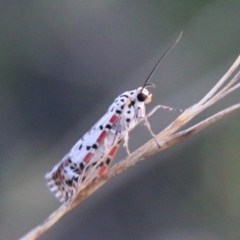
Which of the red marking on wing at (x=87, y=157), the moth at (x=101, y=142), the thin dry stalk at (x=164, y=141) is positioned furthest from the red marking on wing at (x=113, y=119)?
the thin dry stalk at (x=164, y=141)

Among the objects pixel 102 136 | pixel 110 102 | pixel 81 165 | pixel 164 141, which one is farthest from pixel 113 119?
pixel 110 102

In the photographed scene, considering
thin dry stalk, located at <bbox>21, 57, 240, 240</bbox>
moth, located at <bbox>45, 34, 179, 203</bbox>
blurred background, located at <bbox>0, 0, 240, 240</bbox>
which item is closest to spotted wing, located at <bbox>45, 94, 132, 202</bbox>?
moth, located at <bbox>45, 34, 179, 203</bbox>

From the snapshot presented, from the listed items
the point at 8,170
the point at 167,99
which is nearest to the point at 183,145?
the point at 167,99

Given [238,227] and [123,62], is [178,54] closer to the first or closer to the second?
[123,62]

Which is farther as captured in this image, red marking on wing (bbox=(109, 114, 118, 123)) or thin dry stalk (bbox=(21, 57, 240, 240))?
red marking on wing (bbox=(109, 114, 118, 123))

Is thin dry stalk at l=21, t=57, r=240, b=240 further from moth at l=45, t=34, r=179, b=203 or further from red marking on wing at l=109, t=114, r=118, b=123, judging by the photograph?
red marking on wing at l=109, t=114, r=118, b=123
